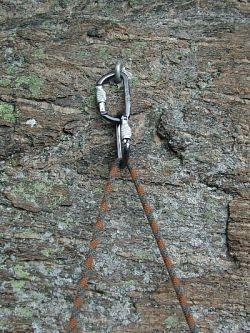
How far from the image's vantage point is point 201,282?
156 cm

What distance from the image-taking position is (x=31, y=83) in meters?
1.79

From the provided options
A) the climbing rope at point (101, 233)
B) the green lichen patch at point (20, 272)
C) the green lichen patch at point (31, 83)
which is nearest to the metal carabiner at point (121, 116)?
the climbing rope at point (101, 233)

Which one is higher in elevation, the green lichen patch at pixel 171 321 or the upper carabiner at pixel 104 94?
the upper carabiner at pixel 104 94

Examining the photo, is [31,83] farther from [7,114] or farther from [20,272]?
[20,272]

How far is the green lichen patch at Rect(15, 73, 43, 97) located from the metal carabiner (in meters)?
0.20

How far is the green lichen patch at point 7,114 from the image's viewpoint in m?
1.74

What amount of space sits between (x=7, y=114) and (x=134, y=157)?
429 mm

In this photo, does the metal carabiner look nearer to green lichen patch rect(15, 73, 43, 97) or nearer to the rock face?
the rock face

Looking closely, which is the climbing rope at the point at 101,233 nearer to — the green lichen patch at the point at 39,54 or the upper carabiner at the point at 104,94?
the upper carabiner at the point at 104,94

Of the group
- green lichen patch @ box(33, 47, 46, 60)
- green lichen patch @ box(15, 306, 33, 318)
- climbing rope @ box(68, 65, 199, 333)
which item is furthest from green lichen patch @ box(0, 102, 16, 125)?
green lichen patch @ box(15, 306, 33, 318)

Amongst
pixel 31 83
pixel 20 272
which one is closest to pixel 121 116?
pixel 31 83

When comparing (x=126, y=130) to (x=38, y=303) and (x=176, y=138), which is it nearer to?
(x=176, y=138)

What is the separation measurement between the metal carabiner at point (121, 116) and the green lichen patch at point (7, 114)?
0.28 meters

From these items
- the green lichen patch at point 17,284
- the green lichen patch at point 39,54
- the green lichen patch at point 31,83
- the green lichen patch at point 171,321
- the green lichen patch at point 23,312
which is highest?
the green lichen patch at point 39,54
